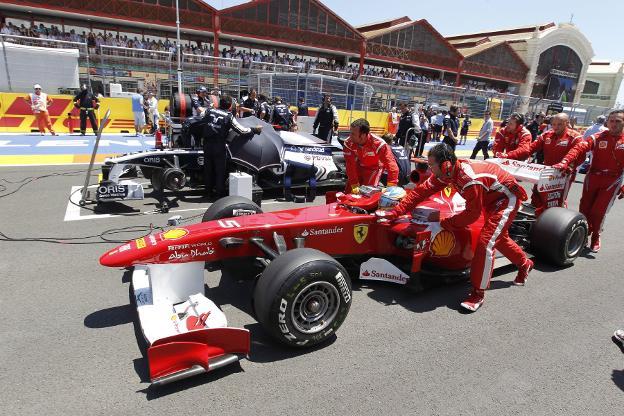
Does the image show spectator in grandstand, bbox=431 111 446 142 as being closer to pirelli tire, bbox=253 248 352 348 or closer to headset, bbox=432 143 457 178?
headset, bbox=432 143 457 178

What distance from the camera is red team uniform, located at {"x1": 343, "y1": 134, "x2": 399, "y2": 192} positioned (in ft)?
18.9

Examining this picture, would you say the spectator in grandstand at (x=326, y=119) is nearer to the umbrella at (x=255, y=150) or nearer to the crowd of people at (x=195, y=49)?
the umbrella at (x=255, y=150)

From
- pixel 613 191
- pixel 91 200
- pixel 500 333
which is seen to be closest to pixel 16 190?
pixel 91 200

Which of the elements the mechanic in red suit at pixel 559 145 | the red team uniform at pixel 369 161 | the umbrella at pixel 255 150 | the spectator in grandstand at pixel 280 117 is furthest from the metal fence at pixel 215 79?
the red team uniform at pixel 369 161

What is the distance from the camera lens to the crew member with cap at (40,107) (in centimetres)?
1362

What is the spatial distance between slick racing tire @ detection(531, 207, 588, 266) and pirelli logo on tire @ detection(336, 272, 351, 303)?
3029 millimetres

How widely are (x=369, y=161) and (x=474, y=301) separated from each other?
247cm

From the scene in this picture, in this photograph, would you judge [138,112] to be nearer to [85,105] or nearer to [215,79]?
[85,105]

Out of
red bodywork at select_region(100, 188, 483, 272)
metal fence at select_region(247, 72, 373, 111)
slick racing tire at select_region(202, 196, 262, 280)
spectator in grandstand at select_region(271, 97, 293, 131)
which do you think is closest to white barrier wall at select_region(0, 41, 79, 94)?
metal fence at select_region(247, 72, 373, 111)

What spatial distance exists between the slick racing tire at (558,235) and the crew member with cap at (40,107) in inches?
578

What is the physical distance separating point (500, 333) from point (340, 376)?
1.59m

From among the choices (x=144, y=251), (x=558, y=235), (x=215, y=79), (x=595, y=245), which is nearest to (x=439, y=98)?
(x=215, y=79)

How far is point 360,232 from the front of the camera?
4043mm

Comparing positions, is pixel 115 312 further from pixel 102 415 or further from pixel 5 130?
pixel 5 130
